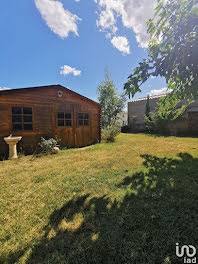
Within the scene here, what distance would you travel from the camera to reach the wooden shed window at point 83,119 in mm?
7702

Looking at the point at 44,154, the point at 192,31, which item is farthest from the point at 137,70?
the point at 44,154

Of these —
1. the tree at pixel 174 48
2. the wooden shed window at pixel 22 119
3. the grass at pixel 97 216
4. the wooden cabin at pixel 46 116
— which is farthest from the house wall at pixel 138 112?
the tree at pixel 174 48

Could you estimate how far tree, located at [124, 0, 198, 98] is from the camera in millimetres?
2150

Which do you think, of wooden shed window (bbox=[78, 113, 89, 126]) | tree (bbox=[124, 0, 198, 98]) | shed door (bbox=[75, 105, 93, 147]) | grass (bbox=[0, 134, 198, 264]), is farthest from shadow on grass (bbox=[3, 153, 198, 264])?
wooden shed window (bbox=[78, 113, 89, 126])

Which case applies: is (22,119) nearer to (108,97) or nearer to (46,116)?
(46,116)

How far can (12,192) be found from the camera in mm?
2711

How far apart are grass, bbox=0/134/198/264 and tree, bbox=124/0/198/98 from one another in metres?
2.30

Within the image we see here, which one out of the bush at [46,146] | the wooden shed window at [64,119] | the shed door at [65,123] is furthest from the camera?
the wooden shed window at [64,119]

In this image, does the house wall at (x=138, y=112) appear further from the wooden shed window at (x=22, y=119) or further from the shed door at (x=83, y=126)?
the wooden shed window at (x=22, y=119)

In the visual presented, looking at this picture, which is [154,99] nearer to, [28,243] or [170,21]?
[170,21]

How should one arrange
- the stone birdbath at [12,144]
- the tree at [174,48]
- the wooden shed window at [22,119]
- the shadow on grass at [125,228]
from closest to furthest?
the shadow on grass at [125,228] → the tree at [174,48] → the stone birdbath at [12,144] → the wooden shed window at [22,119]

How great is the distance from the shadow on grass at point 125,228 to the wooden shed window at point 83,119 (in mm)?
5668

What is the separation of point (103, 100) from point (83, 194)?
17.9m

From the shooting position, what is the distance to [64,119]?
7074 millimetres
